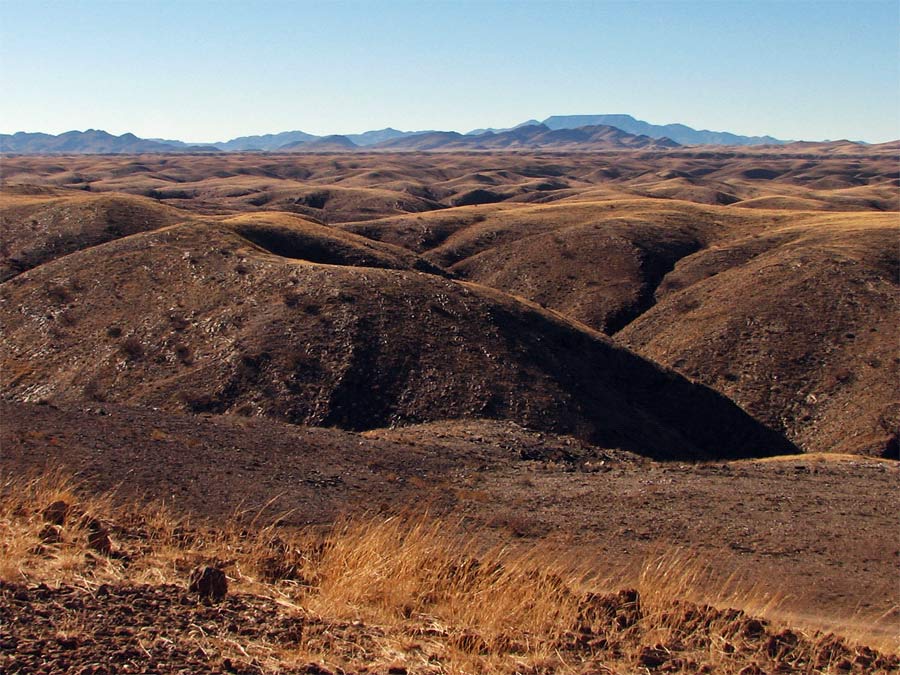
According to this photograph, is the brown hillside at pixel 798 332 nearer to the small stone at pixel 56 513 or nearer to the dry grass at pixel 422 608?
the dry grass at pixel 422 608

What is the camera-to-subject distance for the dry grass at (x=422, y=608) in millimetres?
6008

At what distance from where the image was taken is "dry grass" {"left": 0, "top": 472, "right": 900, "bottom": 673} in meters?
6.01

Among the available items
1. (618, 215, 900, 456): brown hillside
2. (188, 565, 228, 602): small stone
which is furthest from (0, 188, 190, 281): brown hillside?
(188, 565, 228, 602): small stone

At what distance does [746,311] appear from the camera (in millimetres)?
47625

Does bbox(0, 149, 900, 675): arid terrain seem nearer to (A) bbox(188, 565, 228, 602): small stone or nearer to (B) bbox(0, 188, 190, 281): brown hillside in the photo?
(A) bbox(188, 565, 228, 602): small stone

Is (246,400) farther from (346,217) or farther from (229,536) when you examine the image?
(346,217)

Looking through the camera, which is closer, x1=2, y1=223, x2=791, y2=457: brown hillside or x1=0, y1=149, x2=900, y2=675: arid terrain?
x1=0, y1=149, x2=900, y2=675: arid terrain

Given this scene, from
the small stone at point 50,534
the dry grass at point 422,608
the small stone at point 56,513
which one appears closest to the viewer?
the dry grass at point 422,608

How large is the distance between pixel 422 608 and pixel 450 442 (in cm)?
1529

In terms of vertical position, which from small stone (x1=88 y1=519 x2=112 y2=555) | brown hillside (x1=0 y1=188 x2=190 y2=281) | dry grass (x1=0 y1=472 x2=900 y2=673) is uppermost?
brown hillside (x1=0 y1=188 x2=190 y2=281)

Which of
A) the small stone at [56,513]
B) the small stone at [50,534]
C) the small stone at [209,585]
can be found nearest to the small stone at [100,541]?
the small stone at [50,534]

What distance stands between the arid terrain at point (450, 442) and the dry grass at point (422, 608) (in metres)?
0.04

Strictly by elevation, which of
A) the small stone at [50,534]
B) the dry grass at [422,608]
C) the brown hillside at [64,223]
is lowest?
the dry grass at [422,608]

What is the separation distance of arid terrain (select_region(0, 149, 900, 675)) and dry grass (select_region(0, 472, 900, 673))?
0.04 m
